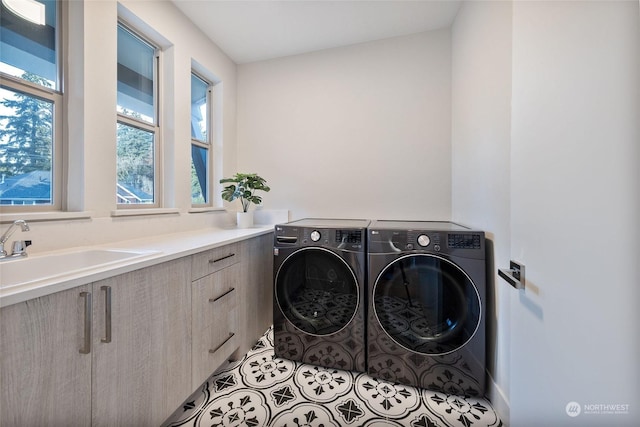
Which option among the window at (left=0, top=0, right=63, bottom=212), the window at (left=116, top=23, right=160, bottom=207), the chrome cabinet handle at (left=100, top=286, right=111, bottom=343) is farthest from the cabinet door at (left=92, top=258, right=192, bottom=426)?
the window at (left=116, top=23, right=160, bottom=207)

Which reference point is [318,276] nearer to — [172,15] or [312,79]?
[312,79]

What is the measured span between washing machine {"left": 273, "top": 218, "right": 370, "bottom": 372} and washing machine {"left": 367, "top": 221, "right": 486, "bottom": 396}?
0.09 metres

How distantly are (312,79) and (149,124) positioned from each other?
1.52m

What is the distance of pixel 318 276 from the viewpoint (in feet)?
5.41

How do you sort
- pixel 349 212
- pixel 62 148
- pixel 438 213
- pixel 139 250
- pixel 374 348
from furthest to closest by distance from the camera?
pixel 349 212, pixel 438 213, pixel 374 348, pixel 62 148, pixel 139 250

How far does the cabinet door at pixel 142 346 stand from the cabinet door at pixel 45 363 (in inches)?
1.8

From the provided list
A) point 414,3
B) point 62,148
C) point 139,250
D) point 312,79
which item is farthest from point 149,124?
point 414,3

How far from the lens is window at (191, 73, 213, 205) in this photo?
228 centimetres

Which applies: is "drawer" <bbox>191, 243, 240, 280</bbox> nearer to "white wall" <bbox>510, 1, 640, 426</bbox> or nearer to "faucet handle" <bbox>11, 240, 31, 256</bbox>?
"faucet handle" <bbox>11, 240, 31, 256</bbox>

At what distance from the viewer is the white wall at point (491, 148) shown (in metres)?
1.20

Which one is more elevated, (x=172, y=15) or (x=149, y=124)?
(x=172, y=15)

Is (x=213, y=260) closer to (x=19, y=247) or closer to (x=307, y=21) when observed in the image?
(x=19, y=247)

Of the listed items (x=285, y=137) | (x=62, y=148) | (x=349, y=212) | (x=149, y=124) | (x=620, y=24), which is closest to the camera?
(x=620, y=24)

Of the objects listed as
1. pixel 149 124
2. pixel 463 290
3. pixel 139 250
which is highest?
pixel 149 124
